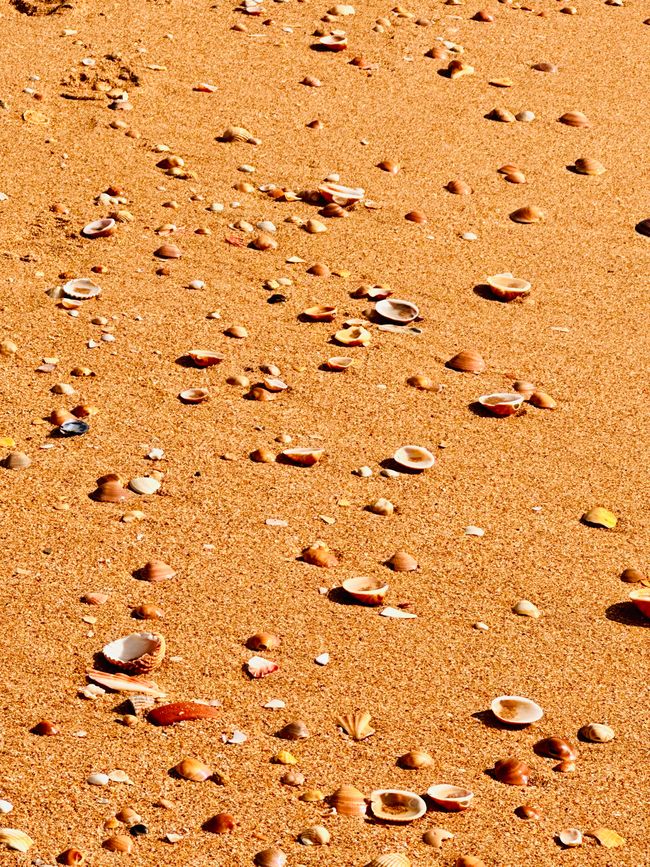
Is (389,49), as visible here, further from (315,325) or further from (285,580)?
(285,580)

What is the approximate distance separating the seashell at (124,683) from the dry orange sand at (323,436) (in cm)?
5

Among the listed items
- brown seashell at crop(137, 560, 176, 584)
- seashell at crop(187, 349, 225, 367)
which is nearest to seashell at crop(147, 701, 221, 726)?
brown seashell at crop(137, 560, 176, 584)

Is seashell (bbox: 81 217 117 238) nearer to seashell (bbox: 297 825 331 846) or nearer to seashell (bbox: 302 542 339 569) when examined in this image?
seashell (bbox: 302 542 339 569)

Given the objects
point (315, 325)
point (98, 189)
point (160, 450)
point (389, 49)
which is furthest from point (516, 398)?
point (389, 49)

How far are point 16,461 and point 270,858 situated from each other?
5.97ft

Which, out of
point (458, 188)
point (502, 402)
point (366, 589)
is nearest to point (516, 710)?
point (366, 589)

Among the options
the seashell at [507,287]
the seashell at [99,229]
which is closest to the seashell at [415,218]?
the seashell at [507,287]

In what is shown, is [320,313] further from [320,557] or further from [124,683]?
[124,683]

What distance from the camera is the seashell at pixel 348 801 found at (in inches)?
116

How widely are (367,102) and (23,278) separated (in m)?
2.64

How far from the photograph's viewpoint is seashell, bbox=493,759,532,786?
308 cm

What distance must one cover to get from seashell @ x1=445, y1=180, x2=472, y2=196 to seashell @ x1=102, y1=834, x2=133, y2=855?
4162 millimetres

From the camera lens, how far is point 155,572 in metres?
3.65

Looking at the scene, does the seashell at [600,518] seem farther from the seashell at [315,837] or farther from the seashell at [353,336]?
the seashell at [315,837]
